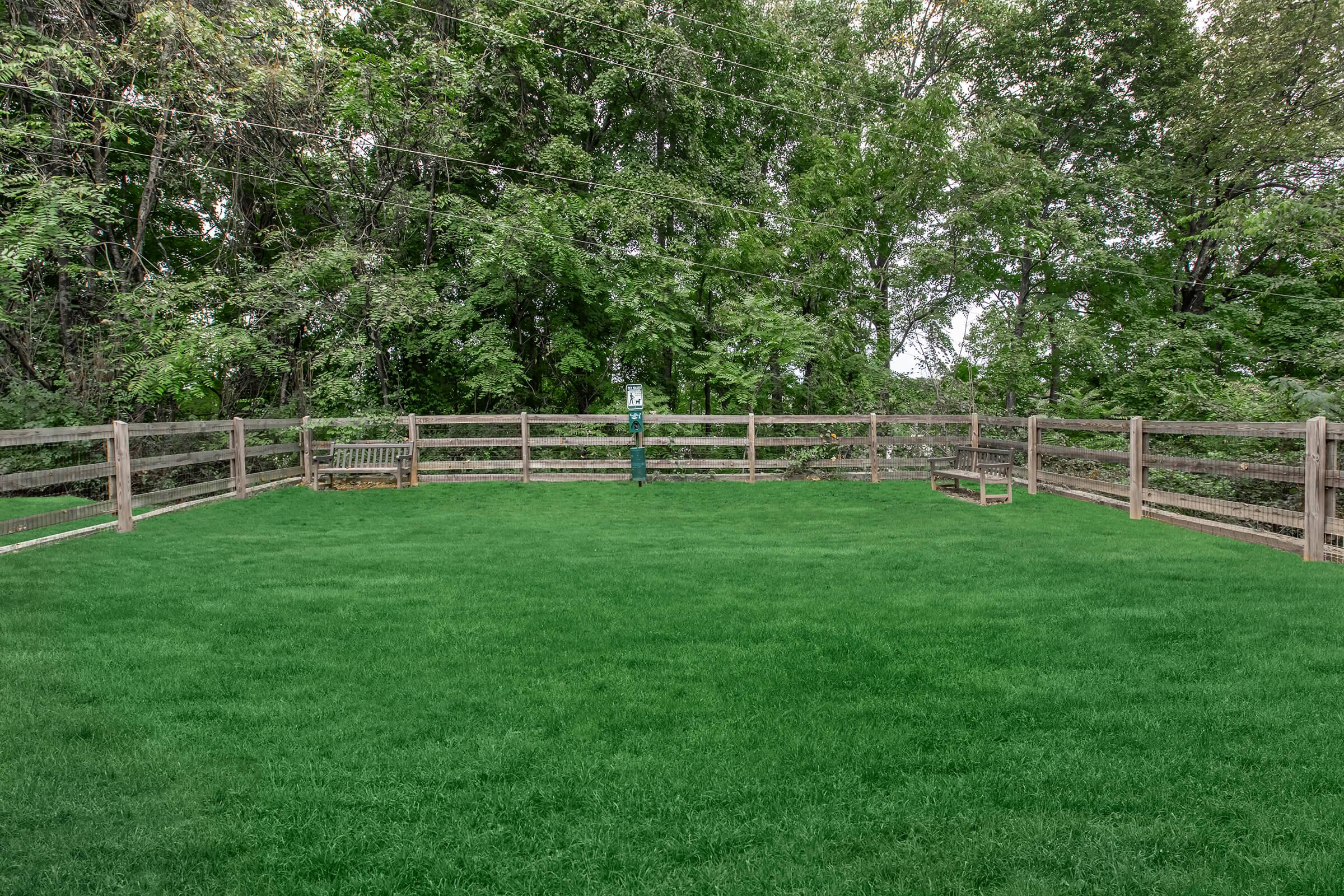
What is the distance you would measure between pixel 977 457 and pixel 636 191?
10197 mm

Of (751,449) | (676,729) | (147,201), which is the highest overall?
(147,201)

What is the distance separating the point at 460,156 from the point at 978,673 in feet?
55.0

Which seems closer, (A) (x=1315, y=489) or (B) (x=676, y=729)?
(B) (x=676, y=729)

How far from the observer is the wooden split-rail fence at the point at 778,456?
7.47 metres

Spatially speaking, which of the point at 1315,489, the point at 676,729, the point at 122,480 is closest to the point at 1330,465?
the point at 1315,489

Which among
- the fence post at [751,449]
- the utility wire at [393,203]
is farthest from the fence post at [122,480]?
the fence post at [751,449]

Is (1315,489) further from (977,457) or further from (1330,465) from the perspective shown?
(977,457)

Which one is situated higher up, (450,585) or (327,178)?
(327,178)

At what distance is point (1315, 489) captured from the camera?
21.9 ft

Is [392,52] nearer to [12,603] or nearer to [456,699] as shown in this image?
[12,603]

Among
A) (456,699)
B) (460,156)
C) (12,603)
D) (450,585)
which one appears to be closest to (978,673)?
(456,699)

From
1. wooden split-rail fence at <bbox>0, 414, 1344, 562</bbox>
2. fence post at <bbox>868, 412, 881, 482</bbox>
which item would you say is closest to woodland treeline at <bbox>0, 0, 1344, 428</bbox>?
wooden split-rail fence at <bbox>0, 414, 1344, 562</bbox>

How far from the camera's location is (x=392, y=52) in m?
18.5

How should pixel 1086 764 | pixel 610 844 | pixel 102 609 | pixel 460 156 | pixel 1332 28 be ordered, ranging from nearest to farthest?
pixel 610 844
pixel 1086 764
pixel 102 609
pixel 1332 28
pixel 460 156
